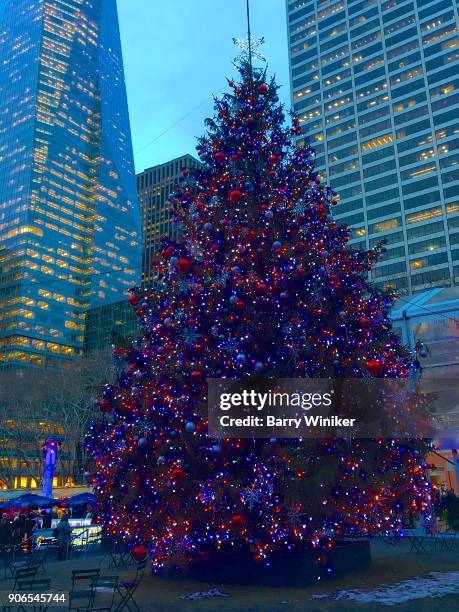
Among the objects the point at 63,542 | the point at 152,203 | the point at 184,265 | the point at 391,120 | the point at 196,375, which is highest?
the point at 152,203

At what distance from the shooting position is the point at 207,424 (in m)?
8.70

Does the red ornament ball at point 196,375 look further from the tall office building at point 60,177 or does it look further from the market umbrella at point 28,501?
the tall office building at point 60,177

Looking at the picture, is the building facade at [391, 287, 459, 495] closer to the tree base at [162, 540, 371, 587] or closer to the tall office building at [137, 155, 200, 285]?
the tree base at [162, 540, 371, 587]

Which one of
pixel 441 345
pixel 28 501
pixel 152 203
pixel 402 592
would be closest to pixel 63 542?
pixel 28 501

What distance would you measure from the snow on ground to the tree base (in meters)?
0.77

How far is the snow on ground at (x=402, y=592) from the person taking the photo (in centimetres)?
784

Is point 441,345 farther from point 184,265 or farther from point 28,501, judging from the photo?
point 28,501

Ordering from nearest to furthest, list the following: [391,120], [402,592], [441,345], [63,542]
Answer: [402,592] < [63,542] < [441,345] < [391,120]

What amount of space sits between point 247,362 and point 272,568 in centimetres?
365

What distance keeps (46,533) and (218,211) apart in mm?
16552

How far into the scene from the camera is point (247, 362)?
902cm

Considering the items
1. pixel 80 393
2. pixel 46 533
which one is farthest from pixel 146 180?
pixel 46 533

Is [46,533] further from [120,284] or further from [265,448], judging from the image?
[120,284]

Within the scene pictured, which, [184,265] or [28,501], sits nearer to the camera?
[184,265]
